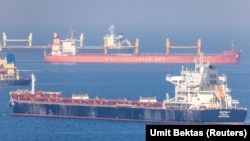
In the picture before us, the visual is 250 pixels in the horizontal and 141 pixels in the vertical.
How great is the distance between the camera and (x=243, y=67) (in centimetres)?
9812

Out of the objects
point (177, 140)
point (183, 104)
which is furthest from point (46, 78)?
point (177, 140)

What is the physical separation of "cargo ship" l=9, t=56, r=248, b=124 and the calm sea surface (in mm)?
808

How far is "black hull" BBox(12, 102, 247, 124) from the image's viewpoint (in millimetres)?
42562

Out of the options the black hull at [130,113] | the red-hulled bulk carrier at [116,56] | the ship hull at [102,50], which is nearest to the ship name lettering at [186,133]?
the black hull at [130,113]

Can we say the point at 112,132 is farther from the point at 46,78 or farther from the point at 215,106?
the point at 46,78

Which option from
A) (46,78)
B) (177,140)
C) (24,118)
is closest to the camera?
(177,140)

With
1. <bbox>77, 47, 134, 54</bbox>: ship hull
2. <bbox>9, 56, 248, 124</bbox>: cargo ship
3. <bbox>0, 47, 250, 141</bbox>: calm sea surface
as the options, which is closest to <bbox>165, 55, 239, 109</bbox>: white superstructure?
<bbox>9, 56, 248, 124</bbox>: cargo ship

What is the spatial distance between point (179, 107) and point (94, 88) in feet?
83.1

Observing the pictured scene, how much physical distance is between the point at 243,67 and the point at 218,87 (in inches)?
2179

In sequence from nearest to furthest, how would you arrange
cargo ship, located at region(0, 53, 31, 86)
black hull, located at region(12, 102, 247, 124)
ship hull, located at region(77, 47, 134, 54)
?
black hull, located at region(12, 102, 247, 124) → cargo ship, located at region(0, 53, 31, 86) → ship hull, located at region(77, 47, 134, 54)

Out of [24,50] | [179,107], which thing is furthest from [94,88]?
[24,50]

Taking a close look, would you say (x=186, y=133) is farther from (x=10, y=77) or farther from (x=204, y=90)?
(x=10, y=77)

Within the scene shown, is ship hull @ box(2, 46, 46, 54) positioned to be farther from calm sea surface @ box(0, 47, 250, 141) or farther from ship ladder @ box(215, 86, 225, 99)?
ship ladder @ box(215, 86, 225, 99)

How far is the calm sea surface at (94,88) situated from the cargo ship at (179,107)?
0.81 m
